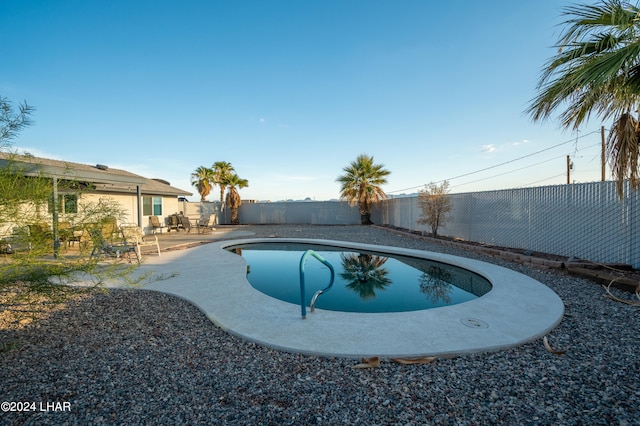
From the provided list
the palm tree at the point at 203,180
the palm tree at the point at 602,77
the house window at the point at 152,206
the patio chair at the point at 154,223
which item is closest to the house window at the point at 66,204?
the palm tree at the point at 602,77

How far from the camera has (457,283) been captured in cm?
609

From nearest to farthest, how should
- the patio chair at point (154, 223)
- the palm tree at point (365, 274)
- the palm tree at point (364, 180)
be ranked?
the palm tree at point (365, 274) < the patio chair at point (154, 223) < the palm tree at point (364, 180)

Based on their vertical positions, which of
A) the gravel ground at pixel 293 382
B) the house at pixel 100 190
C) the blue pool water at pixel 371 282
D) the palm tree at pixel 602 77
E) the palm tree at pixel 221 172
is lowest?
the blue pool water at pixel 371 282

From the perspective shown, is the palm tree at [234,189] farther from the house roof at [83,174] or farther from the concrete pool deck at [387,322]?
the concrete pool deck at [387,322]

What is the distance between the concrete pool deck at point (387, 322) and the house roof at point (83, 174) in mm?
2592

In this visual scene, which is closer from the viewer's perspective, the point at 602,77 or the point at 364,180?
the point at 602,77

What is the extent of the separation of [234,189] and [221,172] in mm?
1680

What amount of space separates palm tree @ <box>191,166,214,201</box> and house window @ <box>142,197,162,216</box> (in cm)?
610

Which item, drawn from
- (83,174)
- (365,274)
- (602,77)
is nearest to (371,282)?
(365,274)

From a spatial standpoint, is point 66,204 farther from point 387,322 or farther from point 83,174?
point 83,174

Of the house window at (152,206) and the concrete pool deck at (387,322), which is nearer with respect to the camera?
the concrete pool deck at (387,322)

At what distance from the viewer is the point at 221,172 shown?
70.2 feet

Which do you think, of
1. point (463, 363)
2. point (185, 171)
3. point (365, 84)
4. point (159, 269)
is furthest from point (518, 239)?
point (185, 171)

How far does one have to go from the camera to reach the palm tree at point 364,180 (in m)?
18.3
